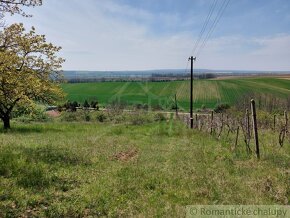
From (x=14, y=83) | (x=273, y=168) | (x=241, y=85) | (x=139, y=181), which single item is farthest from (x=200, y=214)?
(x=241, y=85)

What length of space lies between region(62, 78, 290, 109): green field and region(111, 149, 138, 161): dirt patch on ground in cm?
5767

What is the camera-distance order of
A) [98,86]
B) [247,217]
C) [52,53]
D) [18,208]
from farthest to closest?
[98,86], [52,53], [18,208], [247,217]

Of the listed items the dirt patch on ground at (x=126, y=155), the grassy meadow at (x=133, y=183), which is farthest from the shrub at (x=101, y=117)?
the grassy meadow at (x=133, y=183)

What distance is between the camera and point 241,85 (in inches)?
3782

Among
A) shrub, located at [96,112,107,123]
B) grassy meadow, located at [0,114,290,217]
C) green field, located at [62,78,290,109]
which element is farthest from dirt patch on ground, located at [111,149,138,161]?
green field, located at [62,78,290,109]

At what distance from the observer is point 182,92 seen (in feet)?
301

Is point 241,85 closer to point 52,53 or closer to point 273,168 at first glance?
point 52,53

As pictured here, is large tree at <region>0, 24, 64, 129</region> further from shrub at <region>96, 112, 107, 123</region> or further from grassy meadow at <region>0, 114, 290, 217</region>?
shrub at <region>96, 112, 107, 123</region>

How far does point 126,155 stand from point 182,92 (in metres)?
78.0

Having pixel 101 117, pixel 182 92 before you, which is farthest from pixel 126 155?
pixel 182 92

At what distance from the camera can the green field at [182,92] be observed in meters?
79.8

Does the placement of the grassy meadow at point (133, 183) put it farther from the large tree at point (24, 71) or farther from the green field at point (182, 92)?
the green field at point (182, 92)

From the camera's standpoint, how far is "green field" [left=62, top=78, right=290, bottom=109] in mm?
79750

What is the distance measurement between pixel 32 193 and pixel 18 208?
3.37ft
